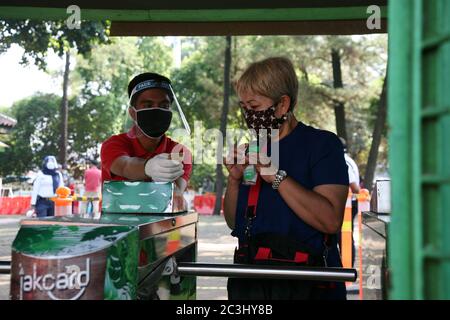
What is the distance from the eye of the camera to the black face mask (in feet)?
9.57

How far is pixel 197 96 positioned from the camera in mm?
26859

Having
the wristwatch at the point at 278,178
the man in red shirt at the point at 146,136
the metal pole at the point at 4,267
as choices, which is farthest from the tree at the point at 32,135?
the wristwatch at the point at 278,178

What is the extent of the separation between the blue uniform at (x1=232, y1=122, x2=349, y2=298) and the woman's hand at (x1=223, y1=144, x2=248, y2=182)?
105mm

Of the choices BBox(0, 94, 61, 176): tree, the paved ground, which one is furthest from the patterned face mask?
BBox(0, 94, 61, 176): tree

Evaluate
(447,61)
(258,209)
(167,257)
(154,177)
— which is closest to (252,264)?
(258,209)

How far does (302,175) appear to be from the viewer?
2.19 metres

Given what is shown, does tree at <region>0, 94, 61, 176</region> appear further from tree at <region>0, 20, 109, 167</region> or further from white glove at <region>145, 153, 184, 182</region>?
white glove at <region>145, 153, 184, 182</region>

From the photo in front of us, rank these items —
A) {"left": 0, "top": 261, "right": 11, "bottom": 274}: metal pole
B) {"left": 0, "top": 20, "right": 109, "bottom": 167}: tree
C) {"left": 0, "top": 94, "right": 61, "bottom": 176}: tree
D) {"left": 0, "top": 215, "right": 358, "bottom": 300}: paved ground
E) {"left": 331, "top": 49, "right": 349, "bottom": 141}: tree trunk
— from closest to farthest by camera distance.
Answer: {"left": 0, "top": 261, "right": 11, "bottom": 274}: metal pole < {"left": 0, "top": 215, "right": 358, "bottom": 300}: paved ground < {"left": 0, "top": 20, "right": 109, "bottom": 167}: tree < {"left": 331, "top": 49, "right": 349, "bottom": 141}: tree trunk < {"left": 0, "top": 94, "right": 61, "bottom": 176}: tree

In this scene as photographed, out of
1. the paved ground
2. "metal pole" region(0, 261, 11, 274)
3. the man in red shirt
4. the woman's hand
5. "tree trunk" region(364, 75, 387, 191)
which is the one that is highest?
"tree trunk" region(364, 75, 387, 191)

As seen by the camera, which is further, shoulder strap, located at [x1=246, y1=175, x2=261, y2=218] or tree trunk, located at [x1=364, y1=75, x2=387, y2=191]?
tree trunk, located at [x1=364, y1=75, x2=387, y2=191]

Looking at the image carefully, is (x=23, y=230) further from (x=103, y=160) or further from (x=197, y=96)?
(x=197, y=96)

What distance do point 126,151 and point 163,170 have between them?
539 millimetres

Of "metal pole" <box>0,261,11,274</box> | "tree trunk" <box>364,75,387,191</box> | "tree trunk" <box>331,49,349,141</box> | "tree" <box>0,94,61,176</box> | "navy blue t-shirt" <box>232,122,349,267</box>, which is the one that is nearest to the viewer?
"navy blue t-shirt" <box>232,122,349,267</box>

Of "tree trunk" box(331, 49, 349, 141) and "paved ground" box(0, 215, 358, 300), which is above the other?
"tree trunk" box(331, 49, 349, 141)
